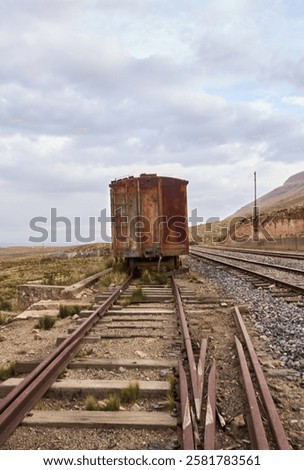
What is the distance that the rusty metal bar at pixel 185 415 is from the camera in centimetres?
273

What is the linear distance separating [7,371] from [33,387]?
1001 mm

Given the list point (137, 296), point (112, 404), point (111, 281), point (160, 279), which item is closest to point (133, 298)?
point (137, 296)

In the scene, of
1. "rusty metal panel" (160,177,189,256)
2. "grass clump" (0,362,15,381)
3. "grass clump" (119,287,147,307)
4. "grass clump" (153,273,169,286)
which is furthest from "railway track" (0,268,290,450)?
"rusty metal panel" (160,177,189,256)

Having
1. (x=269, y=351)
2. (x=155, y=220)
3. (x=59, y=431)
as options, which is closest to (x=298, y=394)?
(x=269, y=351)

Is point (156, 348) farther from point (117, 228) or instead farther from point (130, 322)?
point (117, 228)

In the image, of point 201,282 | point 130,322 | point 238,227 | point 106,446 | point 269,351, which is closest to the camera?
point 106,446

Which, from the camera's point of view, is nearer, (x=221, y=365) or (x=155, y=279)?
(x=221, y=365)

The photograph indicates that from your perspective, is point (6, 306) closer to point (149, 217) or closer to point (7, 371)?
point (149, 217)

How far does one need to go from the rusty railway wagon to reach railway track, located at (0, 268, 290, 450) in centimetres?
725

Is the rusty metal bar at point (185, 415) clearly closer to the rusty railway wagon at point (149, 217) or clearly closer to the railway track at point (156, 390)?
the railway track at point (156, 390)

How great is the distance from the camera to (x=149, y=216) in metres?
13.5

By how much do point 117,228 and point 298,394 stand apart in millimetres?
10467

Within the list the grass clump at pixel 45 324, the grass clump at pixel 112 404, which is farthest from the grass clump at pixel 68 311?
the grass clump at pixel 112 404

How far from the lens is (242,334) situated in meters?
5.68
